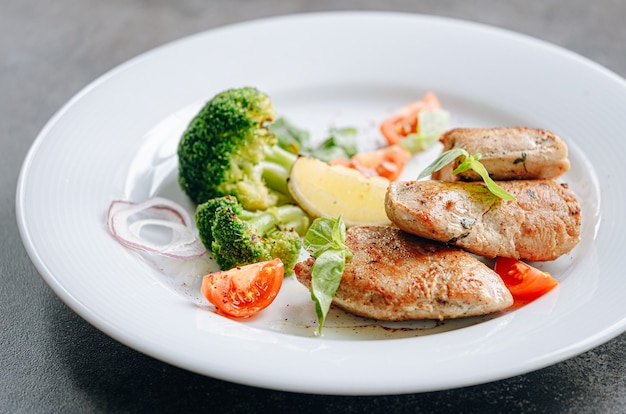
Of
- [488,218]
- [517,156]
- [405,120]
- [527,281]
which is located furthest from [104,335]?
[405,120]

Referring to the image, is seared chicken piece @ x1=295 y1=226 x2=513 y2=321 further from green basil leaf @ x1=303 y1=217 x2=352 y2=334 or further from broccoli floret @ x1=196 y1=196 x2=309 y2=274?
broccoli floret @ x1=196 y1=196 x2=309 y2=274

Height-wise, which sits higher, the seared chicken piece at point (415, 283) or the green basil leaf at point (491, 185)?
the green basil leaf at point (491, 185)

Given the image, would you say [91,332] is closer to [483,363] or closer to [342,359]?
[342,359]

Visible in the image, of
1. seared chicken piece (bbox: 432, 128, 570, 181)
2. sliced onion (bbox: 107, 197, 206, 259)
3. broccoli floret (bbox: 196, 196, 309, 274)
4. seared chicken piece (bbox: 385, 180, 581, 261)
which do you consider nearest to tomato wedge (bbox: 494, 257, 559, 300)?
seared chicken piece (bbox: 385, 180, 581, 261)

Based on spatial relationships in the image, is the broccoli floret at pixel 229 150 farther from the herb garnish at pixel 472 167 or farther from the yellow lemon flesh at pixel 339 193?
the herb garnish at pixel 472 167

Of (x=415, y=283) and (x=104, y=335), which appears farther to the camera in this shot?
(x=104, y=335)

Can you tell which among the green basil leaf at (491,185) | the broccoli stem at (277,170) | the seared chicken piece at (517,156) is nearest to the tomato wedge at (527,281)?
the green basil leaf at (491,185)

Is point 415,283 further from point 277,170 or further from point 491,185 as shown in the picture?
point 277,170
